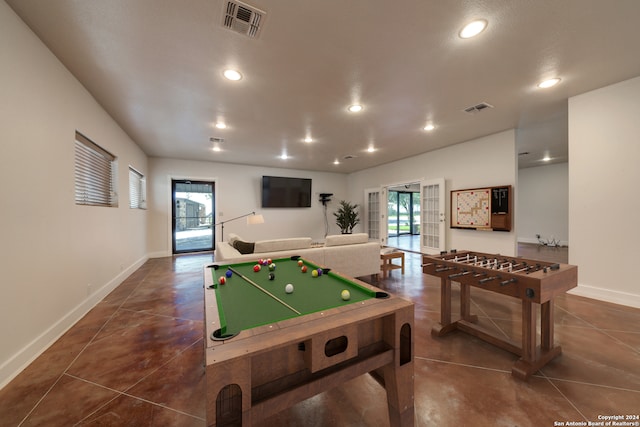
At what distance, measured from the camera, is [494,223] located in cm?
443

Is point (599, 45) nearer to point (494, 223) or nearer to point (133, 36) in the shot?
point (494, 223)

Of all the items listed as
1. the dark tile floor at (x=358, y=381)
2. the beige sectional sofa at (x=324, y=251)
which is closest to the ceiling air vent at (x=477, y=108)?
the beige sectional sofa at (x=324, y=251)

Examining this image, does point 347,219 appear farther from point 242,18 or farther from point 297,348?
point 297,348

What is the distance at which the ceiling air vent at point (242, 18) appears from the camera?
1658 mm

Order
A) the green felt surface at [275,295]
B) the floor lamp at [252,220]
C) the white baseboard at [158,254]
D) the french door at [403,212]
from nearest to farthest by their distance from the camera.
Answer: the green felt surface at [275,295] → the floor lamp at [252,220] → the white baseboard at [158,254] → the french door at [403,212]

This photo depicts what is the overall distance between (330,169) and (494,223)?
5.02m

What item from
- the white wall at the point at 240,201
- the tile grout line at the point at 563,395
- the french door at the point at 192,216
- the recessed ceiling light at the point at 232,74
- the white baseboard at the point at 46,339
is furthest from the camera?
the french door at the point at 192,216

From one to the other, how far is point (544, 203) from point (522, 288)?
8.20m

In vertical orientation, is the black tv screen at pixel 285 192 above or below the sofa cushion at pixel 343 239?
above

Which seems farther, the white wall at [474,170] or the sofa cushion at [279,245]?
the white wall at [474,170]

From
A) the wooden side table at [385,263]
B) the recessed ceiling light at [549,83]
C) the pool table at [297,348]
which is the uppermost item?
the recessed ceiling light at [549,83]

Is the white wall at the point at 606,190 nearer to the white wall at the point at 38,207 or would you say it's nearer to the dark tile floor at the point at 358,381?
the dark tile floor at the point at 358,381

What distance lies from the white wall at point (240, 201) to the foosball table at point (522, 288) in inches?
233

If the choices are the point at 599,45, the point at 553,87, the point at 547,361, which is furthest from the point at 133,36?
the point at 553,87
